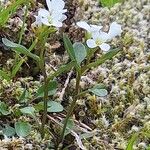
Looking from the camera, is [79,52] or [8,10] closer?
[79,52]

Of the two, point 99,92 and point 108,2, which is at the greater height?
point 108,2

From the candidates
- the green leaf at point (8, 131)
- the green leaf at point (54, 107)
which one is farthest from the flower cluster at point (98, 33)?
the green leaf at point (8, 131)

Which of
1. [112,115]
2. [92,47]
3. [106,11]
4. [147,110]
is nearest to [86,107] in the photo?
[112,115]

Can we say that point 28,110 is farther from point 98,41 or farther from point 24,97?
point 98,41

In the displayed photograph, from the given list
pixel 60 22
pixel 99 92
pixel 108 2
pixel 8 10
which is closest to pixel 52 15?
pixel 60 22

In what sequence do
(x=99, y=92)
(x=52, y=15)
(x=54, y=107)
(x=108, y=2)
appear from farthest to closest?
(x=108, y=2)
(x=54, y=107)
(x=99, y=92)
(x=52, y=15)

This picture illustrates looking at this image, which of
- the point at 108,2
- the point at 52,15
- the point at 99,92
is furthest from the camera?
the point at 108,2
